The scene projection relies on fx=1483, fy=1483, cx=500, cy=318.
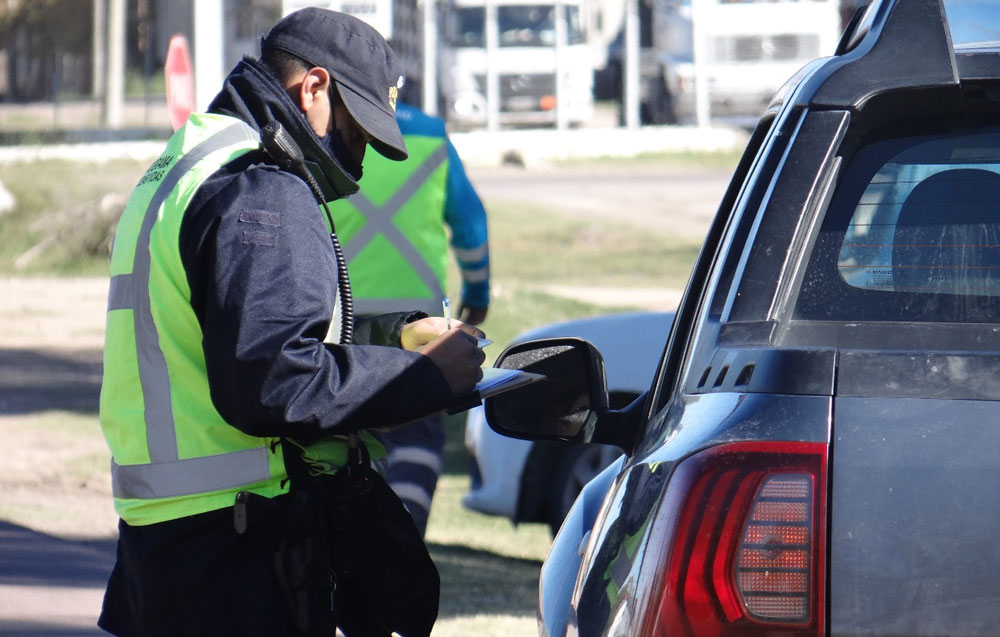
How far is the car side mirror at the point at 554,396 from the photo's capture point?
262cm

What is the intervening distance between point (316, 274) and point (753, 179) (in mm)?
752

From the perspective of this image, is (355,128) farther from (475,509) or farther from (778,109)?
(475,509)

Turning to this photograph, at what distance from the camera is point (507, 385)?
8.86 feet

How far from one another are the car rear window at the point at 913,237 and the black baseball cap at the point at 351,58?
95 centimetres

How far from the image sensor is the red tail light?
1.78 metres

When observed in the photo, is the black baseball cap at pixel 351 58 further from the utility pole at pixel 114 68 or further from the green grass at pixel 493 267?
the utility pole at pixel 114 68

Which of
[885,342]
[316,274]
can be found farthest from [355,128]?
[885,342]

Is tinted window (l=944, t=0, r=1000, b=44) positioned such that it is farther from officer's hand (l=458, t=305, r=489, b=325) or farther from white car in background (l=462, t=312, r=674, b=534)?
officer's hand (l=458, t=305, r=489, b=325)

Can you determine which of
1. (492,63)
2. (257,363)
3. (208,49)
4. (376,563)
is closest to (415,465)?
(376,563)

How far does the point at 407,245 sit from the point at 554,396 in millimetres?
2236

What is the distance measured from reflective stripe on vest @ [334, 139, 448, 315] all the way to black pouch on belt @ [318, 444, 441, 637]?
1.98m

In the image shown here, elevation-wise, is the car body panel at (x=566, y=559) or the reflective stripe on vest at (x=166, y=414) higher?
the reflective stripe on vest at (x=166, y=414)

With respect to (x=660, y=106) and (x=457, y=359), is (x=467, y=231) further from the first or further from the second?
(x=660, y=106)

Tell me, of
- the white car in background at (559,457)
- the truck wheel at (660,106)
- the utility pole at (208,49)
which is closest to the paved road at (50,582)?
the white car in background at (559,457)
